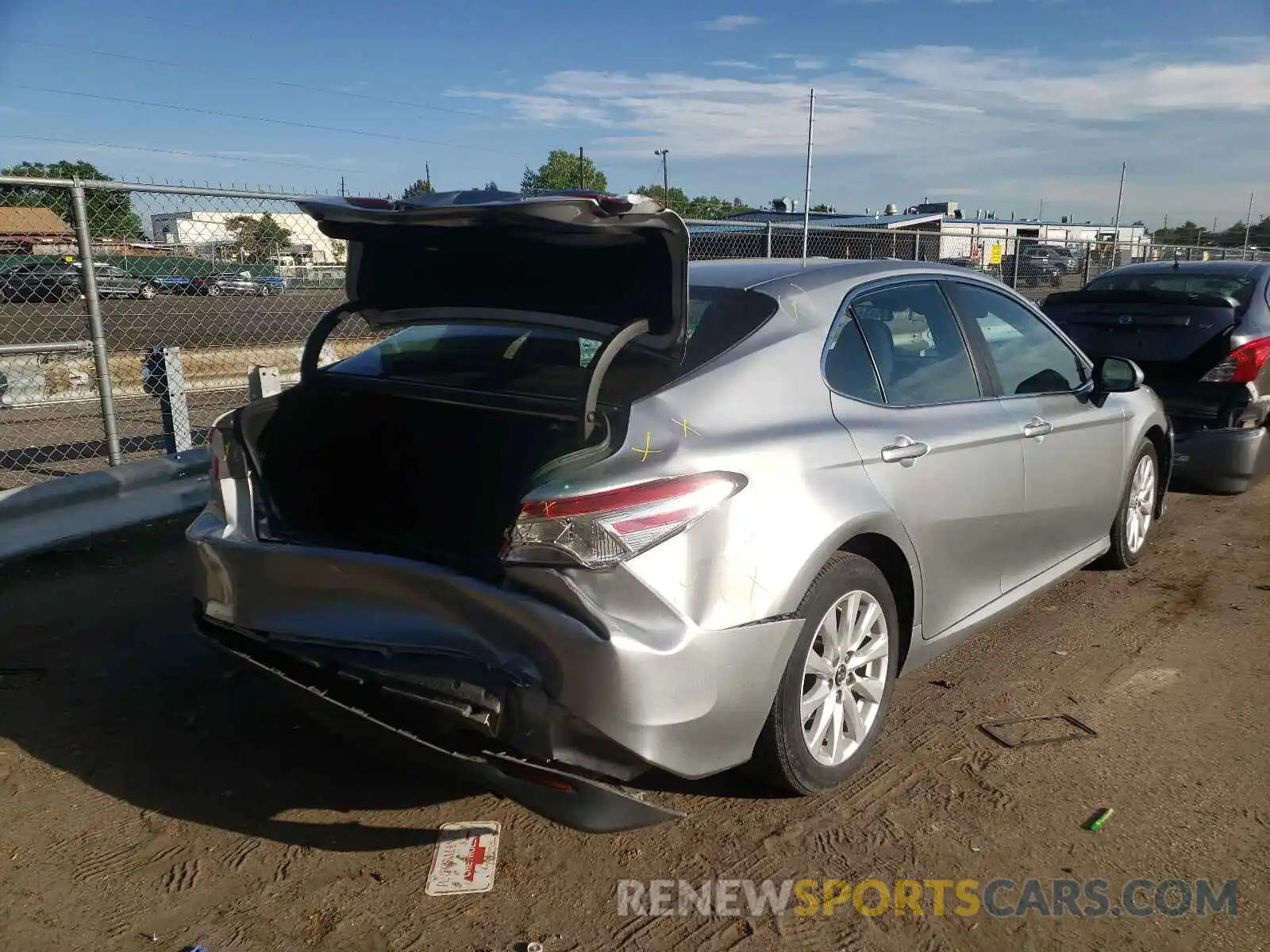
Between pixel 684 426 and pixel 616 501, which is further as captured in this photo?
pixel 684 426

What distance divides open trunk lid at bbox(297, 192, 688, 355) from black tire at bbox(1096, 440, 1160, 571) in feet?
10.2

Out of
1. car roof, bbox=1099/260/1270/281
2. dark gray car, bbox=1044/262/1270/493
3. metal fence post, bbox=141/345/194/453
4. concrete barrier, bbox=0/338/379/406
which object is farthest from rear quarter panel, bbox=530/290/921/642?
car roof, bbox=1099/260/1270/281

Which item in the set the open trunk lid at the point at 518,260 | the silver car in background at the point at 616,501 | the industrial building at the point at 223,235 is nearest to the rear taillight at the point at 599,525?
the silver car in background at the point at 616,501

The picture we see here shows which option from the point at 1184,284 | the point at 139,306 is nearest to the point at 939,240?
the point at 1184,284

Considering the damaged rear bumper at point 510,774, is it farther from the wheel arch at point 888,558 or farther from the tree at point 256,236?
the tree at point 256,236

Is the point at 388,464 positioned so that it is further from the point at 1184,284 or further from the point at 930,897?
the point at 1184,284

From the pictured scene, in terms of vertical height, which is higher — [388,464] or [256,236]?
[256,236]

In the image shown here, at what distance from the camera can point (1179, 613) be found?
460 centimetres

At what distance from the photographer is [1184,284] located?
7320 millimetres

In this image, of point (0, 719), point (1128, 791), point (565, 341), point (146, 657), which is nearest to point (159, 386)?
point (146, 657)

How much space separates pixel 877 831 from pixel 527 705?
1.18 m

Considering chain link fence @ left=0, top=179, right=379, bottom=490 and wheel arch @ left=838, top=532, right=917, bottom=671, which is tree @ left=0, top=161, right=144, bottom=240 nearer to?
chain link fence @ left=0, top=179, right=379, bottom=490

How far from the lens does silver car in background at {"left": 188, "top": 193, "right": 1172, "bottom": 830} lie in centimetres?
244

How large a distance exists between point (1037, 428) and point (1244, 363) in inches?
130
